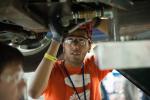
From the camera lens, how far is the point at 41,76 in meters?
1.82

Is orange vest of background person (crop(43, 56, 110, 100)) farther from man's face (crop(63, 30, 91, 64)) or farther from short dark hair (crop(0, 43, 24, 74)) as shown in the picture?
short dark hair (crop(0, 43, 24, 74))

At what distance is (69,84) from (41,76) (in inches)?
10.7

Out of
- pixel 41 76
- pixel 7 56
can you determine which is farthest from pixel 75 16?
pixel 41 76

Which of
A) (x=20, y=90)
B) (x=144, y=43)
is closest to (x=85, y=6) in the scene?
(x=144, y=43)

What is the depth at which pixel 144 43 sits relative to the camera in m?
0.84

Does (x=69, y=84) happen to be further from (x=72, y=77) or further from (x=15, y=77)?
(x=15, y=77)

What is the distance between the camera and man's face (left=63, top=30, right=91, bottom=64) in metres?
1.91

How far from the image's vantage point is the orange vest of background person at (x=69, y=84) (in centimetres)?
202

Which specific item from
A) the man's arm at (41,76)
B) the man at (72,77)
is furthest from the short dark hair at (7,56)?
the man at (72,77)

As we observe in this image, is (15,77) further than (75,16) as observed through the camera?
Yes

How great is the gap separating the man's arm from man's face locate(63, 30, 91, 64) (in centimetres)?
21

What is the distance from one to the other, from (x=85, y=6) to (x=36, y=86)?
870 millimetres

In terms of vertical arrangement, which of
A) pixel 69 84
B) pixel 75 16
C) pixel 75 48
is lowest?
pixel 69 84

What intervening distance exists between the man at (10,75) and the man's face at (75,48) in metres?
0.58
